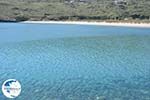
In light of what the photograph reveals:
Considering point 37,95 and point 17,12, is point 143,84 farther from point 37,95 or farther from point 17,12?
point 17,12

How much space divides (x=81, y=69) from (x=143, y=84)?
4886mm

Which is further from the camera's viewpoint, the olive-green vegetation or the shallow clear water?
the olive-green vegetation

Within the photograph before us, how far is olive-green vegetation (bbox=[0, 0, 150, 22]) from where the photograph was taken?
76875 millimetres

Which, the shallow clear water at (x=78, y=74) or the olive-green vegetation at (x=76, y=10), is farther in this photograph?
the olive-green vegetation at (x=76, y=10)

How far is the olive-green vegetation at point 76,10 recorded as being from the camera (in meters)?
76.9

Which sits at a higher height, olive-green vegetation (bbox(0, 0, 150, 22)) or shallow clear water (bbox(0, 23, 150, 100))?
shallow clear water (bbox(0, 23, 150, 100))

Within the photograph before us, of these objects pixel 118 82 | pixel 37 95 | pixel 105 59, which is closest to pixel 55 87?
pixel 37 95

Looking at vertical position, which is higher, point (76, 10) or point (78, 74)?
point (78, 74)

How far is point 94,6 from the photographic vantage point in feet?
306

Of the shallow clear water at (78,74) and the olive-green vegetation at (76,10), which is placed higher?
the shallow clear water at (78,74)

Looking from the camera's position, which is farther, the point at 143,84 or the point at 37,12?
the point at 37,12

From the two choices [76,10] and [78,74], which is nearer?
[78,74]

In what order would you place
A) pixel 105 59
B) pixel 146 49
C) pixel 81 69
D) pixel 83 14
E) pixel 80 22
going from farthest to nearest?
1. pixel 83 14
2. pixel 80 22
3. pixel 146 49
4. pixel 105 59
5. pixel 81 69

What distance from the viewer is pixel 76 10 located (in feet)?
288
